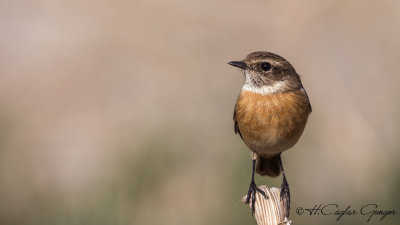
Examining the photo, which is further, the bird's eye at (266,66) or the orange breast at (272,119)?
the bird's eye at (266,66)

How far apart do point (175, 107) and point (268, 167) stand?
3.53 m

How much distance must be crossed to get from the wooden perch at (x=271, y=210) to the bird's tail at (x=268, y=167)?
102 inches

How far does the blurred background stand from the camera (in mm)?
7473

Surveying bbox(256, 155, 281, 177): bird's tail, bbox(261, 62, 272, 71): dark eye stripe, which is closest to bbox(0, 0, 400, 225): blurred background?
bbox(256, 155, 281, 177): bird's tail

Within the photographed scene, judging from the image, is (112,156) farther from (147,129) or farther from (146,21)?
(146,21)

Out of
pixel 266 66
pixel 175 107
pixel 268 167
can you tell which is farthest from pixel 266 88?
pixel 175 107

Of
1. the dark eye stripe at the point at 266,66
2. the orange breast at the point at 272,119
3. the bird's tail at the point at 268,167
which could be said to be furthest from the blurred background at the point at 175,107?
the dark eye stripe at the point at 266,66

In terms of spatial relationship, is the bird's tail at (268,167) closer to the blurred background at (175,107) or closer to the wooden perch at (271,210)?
the blurred background at (175,107)

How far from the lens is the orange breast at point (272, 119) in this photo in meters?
5.98

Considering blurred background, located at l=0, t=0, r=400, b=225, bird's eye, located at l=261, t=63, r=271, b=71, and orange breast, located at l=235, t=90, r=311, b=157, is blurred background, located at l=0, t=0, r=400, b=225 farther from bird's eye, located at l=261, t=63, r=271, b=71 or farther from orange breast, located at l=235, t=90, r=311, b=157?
bird's eye, located at l=261, t=63, r=271, b=71

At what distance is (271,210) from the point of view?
4.24 metres

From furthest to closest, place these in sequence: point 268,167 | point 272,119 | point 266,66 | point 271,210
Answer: point 268,167
point 266,66
point 272,119
point 271,210

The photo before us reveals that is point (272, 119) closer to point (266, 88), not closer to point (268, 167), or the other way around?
point (266, 88)

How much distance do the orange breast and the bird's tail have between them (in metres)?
0.72
